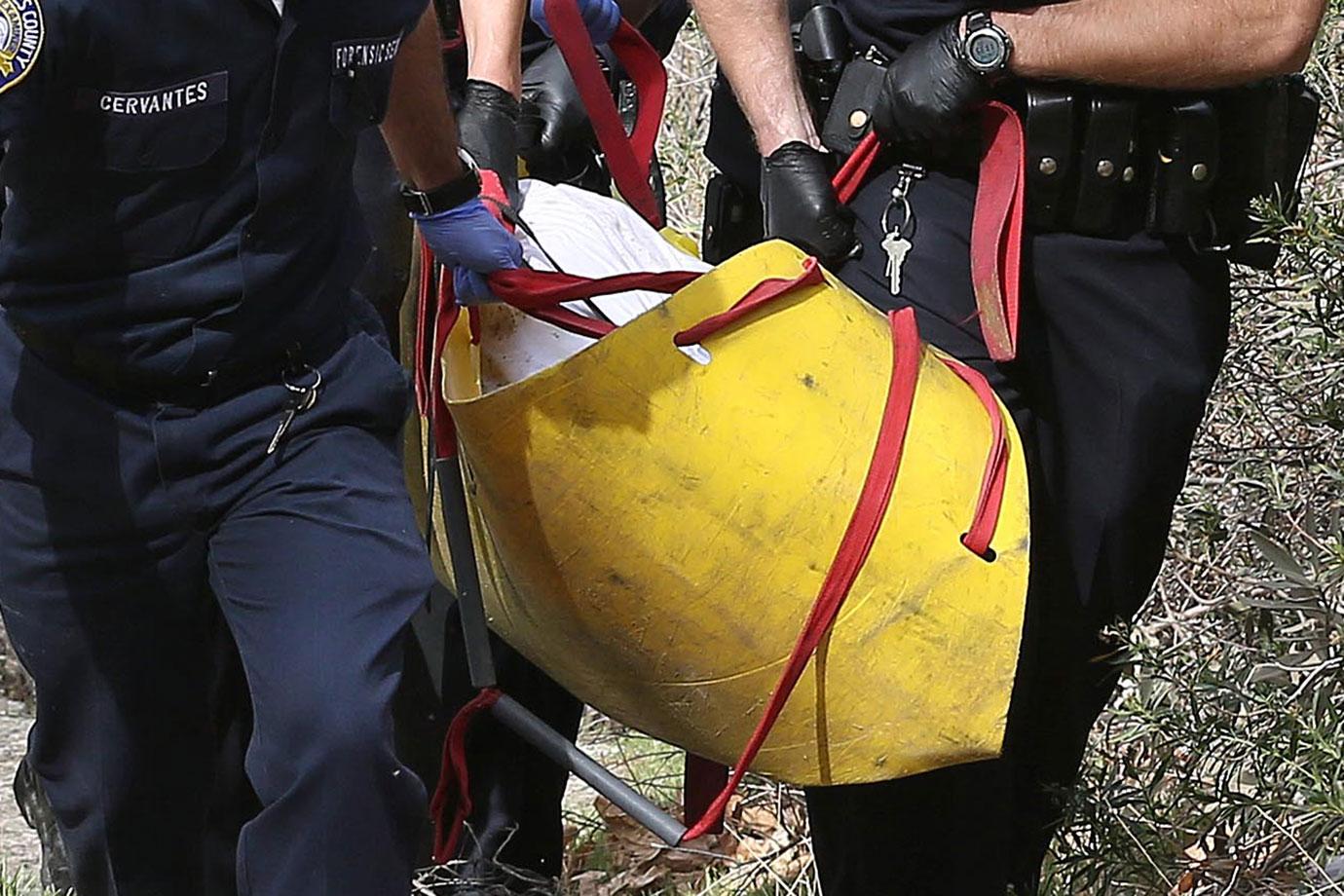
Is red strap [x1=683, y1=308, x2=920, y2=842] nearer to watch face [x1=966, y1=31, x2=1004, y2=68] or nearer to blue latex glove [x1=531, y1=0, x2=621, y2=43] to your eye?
watch face [x1=966, y1=31, x2=1004, y2=68]

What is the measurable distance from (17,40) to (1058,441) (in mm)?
1594

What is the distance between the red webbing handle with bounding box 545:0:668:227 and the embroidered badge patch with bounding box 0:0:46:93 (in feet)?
2.61

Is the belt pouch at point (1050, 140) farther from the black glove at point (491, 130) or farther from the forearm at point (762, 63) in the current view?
the black glove at point (491, 130)

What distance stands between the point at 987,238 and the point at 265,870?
1297 mm

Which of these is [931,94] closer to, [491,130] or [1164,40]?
[1164,40]

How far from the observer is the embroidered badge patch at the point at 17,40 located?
7.75 feet

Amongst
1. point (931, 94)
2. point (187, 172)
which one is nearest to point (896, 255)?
point (931, 94)

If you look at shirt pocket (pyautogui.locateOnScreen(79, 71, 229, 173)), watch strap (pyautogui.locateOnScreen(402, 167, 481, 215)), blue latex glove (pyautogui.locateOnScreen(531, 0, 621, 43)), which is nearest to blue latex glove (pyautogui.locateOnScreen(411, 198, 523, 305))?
watch strap (pyautogui.locateOnScreen(402, 167, 481, 215))

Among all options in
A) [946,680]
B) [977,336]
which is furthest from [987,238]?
[946,680]

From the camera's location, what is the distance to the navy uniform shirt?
2596 mm

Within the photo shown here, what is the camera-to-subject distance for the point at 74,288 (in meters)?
2.72

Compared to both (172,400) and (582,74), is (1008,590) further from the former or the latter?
(172,400)

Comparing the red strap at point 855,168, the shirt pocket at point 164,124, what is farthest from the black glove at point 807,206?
the shirt pocket at point 164,124

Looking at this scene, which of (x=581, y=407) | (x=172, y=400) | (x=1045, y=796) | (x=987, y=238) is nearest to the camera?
(x=581, y=407)
